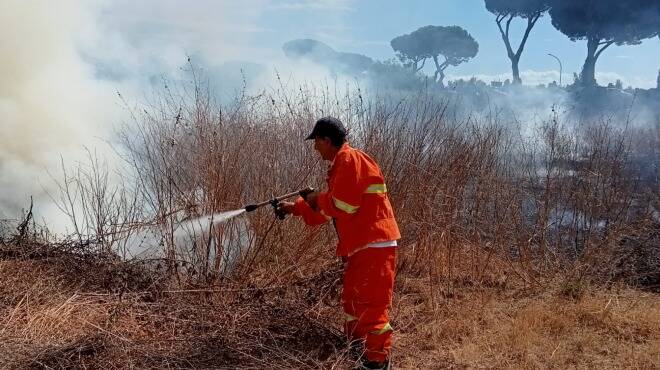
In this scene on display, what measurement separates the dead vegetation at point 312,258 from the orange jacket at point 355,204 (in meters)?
0.88

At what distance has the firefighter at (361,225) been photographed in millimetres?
3498

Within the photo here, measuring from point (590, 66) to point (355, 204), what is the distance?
2490 cm

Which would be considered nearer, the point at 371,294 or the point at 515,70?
the point at 371,294

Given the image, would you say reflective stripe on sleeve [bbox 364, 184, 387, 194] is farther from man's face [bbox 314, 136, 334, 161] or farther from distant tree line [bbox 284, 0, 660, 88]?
distant tree line [bbox 284, 0, 660, 88]

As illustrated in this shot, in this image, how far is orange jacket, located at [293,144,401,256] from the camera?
11.4 ft

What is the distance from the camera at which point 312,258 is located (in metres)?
5.30

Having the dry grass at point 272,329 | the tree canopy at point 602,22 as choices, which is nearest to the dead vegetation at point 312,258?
the dry grass at point 272,329

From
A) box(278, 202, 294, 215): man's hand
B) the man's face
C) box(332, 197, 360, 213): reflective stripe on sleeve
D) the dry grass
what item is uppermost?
the man's face

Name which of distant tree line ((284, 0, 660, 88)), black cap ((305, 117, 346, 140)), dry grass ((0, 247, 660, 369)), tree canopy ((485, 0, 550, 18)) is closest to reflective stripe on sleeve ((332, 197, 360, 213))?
black cap ((305, 117, 346, 140))

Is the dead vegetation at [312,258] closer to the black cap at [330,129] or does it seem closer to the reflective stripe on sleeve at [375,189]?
the reflective stripe on sleeve at [375,189]

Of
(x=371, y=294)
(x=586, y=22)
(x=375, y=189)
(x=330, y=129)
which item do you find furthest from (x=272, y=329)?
(x=586, y=22)

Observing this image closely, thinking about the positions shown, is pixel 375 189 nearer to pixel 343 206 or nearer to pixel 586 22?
pixel 343 206

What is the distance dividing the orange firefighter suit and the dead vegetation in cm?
33

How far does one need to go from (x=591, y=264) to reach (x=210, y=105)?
4778 mm
